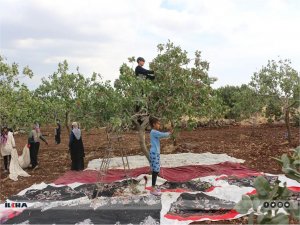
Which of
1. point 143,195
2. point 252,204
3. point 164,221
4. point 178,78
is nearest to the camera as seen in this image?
point 252,204

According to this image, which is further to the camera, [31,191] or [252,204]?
[31,191]

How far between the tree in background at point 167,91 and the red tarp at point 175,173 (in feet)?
3.65

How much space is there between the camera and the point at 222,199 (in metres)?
8.56

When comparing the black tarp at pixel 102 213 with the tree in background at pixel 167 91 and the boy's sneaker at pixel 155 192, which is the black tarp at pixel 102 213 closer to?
the boy's sneaker at pixel 155 192

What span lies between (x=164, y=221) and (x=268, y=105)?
10806 mm

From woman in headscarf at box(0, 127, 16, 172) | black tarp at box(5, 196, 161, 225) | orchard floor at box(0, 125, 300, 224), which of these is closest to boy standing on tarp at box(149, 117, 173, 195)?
black tarp at box(5, 196, 161, 225)

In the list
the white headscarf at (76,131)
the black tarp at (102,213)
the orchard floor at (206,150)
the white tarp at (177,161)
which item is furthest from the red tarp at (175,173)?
the black tarp at (102,213)

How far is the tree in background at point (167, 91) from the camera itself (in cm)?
1008

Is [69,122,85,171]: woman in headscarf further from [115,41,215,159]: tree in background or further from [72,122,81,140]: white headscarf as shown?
[115,41,215,159]: tree in background

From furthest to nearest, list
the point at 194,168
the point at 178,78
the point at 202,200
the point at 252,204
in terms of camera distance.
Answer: the point at 194,168 < the point at 178,78 < the point at 202,200 < the point at 252,204

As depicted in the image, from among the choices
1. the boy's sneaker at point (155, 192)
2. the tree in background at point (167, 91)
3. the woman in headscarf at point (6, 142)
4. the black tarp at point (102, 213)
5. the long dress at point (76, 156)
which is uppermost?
the tree in background at point (167, 91)

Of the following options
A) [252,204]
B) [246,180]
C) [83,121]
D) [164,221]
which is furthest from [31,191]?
[252,204]

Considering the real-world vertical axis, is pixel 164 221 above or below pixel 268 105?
below

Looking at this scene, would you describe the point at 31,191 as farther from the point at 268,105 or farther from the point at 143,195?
the point at 268,105
